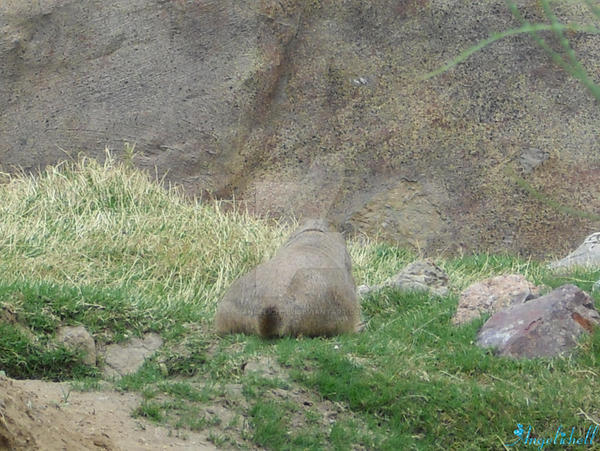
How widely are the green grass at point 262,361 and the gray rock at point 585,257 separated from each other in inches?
33.1

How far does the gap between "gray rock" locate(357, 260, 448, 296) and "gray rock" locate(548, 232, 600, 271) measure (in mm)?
1346

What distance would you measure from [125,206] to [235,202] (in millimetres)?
1885

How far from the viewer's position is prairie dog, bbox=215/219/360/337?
5.78m

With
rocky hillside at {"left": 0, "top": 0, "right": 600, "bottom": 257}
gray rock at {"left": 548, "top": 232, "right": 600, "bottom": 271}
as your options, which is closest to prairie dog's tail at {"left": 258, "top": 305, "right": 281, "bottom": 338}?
gray rock at {"left": 548, "top": 232, "right": 600, "bottom": 271}

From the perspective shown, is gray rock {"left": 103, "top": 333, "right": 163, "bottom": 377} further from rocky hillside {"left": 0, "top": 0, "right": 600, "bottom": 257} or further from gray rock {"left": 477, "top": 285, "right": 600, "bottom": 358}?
rocky hillside {"left": 0, "top": 0, "right": 600, "bottom": 257}

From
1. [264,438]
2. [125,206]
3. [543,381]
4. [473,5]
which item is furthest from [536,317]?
[473,5]

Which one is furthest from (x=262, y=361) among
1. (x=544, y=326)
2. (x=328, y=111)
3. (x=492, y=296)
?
(x=328, y=111)

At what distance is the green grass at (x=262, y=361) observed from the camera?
4.71 m

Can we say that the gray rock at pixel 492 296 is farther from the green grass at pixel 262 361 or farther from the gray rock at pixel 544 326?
the gray rock at pixel 544 326

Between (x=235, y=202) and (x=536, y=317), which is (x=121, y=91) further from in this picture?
(x=536, y=317)

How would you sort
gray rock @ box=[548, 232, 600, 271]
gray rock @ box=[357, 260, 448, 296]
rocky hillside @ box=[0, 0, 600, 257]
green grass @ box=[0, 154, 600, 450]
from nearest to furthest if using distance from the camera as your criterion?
green grass @ box=[0, 154, 600, 450] → gray rock @ box=[357, 260, 448, 296] → gray rock @ box=[548, 232, 600, 271] → rocky hillside @ box=[0, 0, 600, 257]

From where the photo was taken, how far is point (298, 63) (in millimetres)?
10930

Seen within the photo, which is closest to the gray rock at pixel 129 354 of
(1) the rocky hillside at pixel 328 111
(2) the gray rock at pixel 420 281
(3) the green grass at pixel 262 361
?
(3) the green grass at pixel 262 361

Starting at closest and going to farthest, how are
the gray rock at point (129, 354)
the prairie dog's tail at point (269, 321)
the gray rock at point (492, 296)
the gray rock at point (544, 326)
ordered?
the gray rock at point (544, 326)
the gray rock at point (129, 354)
the prairie dog's tail at point (269, 321)
the gray rock at point (492, 296)
